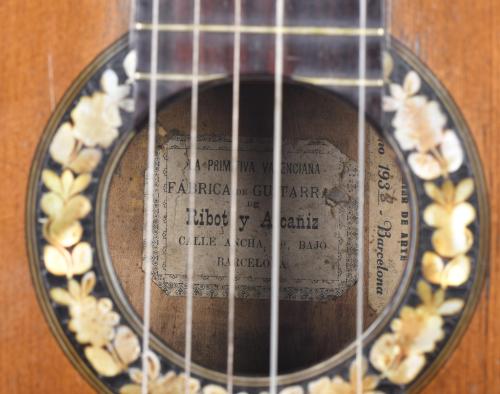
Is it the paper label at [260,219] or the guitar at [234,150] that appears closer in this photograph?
the guitar at [234,150]

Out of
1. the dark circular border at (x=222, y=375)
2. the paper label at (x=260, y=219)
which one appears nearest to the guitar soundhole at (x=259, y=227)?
the paper label at (x=260, y=219)

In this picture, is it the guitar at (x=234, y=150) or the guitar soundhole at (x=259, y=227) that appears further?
the guitar soundhole at (x=259, y=227)

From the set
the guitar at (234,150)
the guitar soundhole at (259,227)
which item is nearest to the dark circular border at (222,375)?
the guitar at (234,150)

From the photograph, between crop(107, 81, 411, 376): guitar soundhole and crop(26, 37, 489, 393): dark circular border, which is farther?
crop(107, 81, 411, 376): guitar soundhole

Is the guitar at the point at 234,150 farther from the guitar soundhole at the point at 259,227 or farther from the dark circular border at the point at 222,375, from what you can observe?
the guitar soundhole at the point at 259,227

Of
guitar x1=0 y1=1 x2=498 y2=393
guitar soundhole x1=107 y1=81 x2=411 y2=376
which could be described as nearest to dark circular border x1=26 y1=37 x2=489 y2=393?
guitar x1=0 y1=1 x2=498 y2=393

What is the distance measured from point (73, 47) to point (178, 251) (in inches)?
13.9

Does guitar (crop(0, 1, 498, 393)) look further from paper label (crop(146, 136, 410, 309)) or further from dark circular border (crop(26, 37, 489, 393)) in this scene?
paper label (crop(146, 136, 410, 309))

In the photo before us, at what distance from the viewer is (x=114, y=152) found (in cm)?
67

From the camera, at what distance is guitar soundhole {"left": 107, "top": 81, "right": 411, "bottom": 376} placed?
93 centimetres

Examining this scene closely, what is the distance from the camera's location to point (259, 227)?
95 centimetres

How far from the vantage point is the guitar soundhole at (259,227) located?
934 mm

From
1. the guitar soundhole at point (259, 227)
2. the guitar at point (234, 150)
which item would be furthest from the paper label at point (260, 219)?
the guitar at point (234, 150)

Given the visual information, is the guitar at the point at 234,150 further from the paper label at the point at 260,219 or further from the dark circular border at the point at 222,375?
the paper label at the point at 260,219
